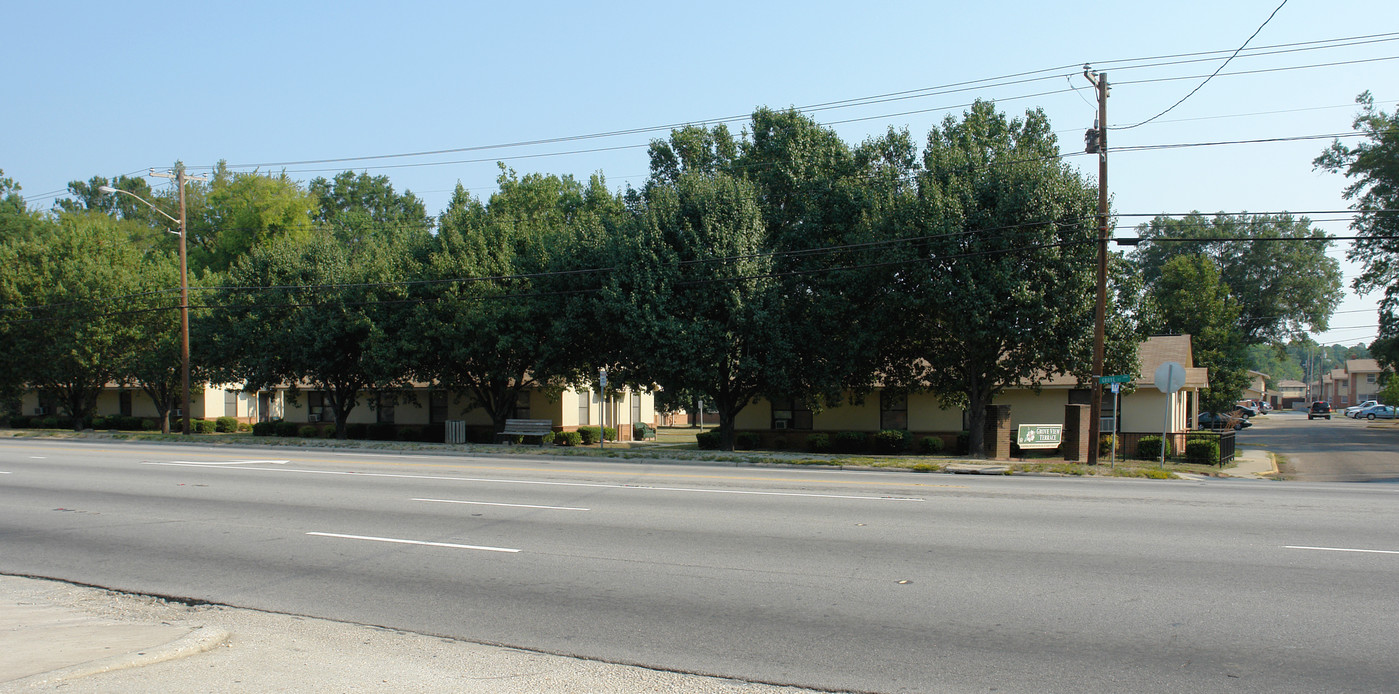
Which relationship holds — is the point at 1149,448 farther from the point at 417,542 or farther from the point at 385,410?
the point at 385,410

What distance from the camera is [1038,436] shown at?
29000 millimetres

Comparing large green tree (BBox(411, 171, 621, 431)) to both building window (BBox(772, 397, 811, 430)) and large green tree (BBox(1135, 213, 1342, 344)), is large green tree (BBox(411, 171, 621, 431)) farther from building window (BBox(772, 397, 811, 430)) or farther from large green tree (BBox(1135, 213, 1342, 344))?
large green tree (BBox(1135, 213, 1342, 344))

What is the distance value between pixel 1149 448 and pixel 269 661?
30.1m

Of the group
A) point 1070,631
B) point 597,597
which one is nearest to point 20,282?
point 597,597

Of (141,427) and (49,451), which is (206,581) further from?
(141,427)

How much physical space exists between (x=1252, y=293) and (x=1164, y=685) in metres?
85.3

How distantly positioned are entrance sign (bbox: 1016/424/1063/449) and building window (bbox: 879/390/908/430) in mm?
6167

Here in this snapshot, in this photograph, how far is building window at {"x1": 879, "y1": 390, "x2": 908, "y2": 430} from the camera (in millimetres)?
35000

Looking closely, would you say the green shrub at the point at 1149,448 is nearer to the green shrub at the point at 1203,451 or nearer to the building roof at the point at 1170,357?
the green shrub at the point at 1203,451

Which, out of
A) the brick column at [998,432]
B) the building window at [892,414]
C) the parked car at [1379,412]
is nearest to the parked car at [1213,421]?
the building window at [892,414]

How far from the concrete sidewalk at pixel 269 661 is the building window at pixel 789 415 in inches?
1158

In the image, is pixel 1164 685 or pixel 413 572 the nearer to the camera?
pixel 1164 685

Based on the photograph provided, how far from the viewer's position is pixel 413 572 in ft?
30.6

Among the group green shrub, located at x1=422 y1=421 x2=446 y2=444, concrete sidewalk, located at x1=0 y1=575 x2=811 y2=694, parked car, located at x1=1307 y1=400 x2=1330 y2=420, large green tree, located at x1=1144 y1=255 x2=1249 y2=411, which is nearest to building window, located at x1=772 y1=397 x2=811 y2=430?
green shrub, located at x1=422 y1=421 x2=446 y2=444
